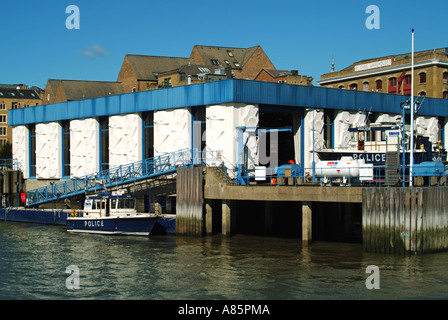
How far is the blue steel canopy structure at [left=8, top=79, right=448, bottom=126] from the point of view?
150 feet

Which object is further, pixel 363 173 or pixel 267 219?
pixel 267 219

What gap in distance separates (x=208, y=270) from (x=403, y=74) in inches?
2136

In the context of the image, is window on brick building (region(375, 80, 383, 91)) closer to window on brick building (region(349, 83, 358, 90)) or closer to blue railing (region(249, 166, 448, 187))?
window on brick building (region(349, 83, 358, 90))

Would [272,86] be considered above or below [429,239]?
above

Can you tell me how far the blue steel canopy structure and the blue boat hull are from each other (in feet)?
34.6

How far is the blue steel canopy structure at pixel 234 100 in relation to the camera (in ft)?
150

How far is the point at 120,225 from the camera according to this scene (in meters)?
41.8

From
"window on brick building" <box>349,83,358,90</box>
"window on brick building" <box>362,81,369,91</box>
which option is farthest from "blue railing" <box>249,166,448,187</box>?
"window on brick building" <box>349,83,358,90</box>

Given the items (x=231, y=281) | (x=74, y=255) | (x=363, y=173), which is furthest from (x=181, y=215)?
(x=231, y=281)

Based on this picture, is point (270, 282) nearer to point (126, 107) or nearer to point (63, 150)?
point (126, 107)

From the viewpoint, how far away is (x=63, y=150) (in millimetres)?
61406

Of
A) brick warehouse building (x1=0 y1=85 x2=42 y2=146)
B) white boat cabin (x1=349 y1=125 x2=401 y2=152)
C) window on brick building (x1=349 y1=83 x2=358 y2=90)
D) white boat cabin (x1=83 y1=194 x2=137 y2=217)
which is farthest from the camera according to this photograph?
brick warehouse building (x1=0 y1=85 x2=42 y2=146)

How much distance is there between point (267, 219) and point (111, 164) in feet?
59.0
